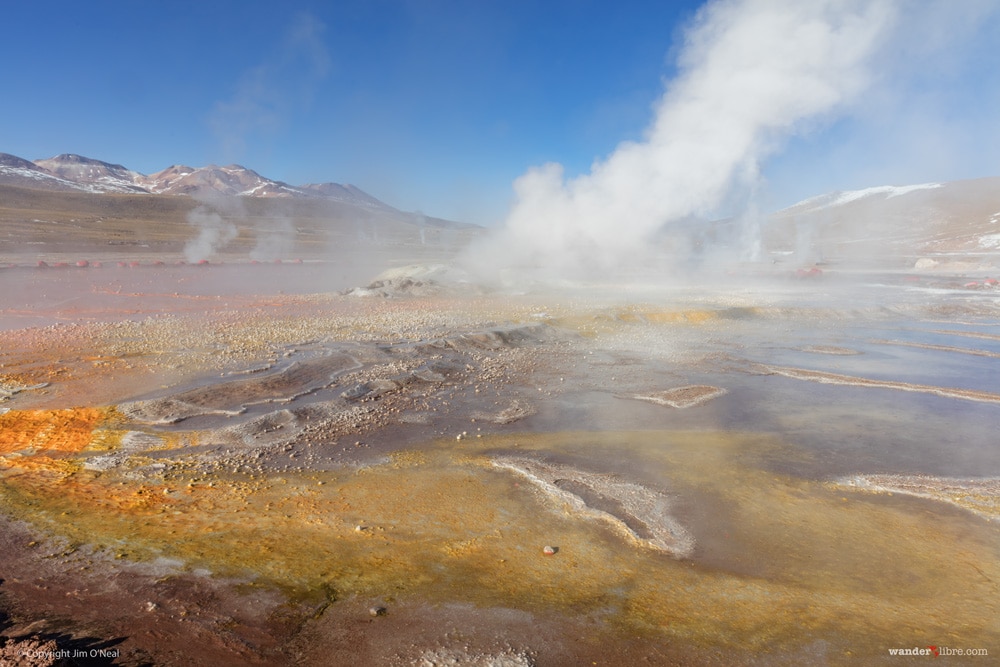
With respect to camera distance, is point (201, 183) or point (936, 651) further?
point (201, 183)

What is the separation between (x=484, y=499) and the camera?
648cm

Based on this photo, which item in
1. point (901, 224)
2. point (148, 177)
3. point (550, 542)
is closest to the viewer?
point (550, 542)

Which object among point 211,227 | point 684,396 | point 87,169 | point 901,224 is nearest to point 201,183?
point 87,169

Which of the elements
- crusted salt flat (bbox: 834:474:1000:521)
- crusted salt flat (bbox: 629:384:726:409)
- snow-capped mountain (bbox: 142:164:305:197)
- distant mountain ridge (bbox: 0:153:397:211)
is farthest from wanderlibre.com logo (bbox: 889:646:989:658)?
snow-capped mountain (bbox: 142:164:305:197)

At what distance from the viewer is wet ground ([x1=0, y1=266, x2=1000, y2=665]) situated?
4.22m

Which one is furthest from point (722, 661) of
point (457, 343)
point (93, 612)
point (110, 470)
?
point (457, 343)

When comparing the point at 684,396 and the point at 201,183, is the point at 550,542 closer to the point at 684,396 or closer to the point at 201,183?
the point at 684,396

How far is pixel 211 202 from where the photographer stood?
388 feet

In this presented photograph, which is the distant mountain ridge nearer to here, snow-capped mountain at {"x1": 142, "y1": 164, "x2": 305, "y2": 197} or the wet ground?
snow-capped mountain at {"x1": 142, "y1": 164, "x2": 305, "y2": 197}

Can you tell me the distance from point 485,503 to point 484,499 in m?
0.10

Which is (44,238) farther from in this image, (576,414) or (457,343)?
(576,414)

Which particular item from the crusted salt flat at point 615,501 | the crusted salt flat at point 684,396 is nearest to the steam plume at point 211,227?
the crusted salt flat at point 684,396

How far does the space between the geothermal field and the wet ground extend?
4 centimetres

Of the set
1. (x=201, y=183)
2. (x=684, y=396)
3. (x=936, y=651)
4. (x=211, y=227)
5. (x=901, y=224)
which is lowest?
(x=936, y=651)
